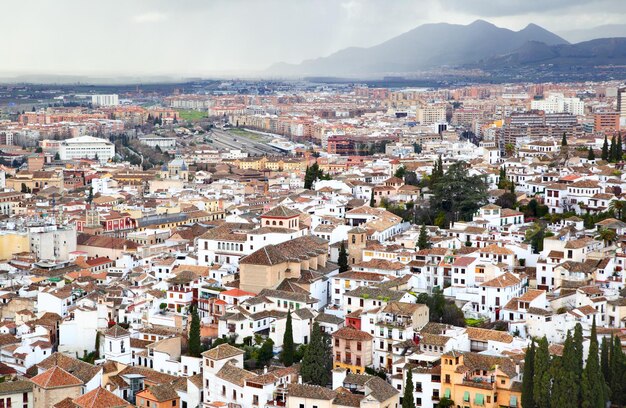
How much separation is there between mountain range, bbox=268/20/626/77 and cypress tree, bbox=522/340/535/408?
91.4 m

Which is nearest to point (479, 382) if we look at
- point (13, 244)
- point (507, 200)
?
point (507, 200)

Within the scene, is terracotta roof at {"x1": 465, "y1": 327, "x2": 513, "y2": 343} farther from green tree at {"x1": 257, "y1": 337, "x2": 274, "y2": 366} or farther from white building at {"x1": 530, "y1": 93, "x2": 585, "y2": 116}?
white building at {"x1": 530, "y1": 93, "x2": 585, "y2": 116}

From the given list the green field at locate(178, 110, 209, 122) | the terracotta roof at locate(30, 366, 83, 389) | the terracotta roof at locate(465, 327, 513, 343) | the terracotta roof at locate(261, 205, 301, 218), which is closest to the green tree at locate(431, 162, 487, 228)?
the terracotta roof at locate(261, 205, 301, 218)

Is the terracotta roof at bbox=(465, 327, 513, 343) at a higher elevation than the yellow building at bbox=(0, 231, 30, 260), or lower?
higher

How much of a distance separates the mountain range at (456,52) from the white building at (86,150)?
2565 inches

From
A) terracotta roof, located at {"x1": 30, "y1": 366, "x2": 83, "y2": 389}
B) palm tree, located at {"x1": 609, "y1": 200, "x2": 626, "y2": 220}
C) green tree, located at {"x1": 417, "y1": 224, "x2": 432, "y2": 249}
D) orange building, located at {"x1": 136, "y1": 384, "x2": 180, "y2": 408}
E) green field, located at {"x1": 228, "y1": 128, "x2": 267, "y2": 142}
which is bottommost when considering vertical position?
green field, located at {"x1": 228, "y1": 128, "x2": 267, "y2": 142}

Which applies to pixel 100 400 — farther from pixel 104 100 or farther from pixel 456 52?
pixel 456 52

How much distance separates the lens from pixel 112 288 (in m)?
16.3

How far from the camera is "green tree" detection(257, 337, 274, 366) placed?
13156mm

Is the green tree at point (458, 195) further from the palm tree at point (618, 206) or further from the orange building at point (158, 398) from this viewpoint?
the orange building at point (158, 398)

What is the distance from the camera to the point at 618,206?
59.2 ft

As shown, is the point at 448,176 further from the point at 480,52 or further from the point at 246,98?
the point at 480,52

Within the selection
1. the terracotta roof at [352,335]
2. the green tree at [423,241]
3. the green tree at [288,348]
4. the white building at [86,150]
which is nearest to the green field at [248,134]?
the white building at [86,150]

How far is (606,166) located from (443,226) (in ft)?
15.6
